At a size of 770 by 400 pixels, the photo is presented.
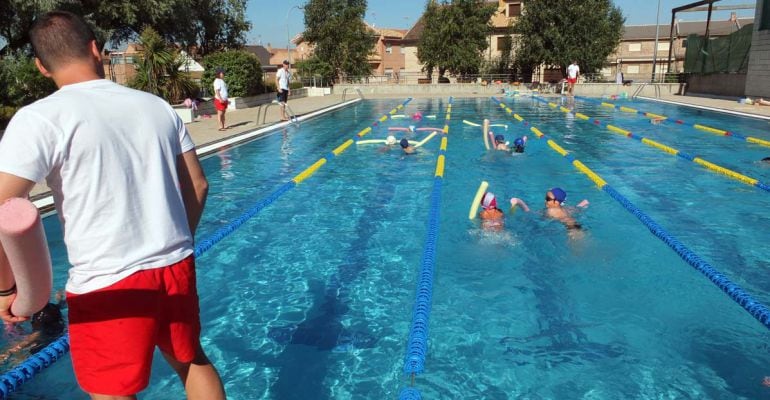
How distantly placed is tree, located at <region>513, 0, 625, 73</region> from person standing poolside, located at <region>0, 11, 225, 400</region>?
118ft

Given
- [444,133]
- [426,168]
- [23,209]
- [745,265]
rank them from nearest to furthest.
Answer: [23,209] < [745,265] < [426,168] < [444,133]

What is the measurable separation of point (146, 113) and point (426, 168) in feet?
28.6

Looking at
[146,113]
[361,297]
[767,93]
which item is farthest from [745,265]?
[767,93]

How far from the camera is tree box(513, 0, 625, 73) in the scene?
34031 millimetres

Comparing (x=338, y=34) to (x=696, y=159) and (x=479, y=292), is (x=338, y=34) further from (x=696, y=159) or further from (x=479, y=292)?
(x=479, y=292)

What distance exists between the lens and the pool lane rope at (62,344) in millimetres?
3312

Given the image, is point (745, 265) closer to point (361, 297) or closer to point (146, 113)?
point (361, 297)

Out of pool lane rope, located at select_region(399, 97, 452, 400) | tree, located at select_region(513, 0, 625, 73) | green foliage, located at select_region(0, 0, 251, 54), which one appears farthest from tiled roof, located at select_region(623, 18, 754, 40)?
pool lane rope, located at select_region(399, 97, 452, 400)

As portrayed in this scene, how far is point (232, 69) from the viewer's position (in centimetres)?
2230

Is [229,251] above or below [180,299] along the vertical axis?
below

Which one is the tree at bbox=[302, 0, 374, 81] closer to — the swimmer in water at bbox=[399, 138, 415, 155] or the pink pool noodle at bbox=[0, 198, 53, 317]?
the swimmer in water at bbox=[399, 138, 415, 155]

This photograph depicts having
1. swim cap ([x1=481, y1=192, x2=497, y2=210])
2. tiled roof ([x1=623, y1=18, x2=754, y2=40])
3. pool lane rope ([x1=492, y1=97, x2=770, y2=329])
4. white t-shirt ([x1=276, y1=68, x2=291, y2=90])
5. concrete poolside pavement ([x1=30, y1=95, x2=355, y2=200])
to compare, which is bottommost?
pool lane rope ([x1=492, y1=97, x2=770, y2=329])

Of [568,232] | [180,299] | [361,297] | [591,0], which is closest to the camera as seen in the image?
[180,299]

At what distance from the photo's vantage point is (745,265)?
544 centimetres
